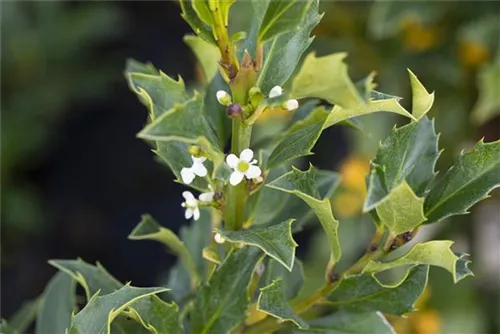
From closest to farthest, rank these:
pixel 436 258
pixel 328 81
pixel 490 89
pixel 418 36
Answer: pixel 328 81 → pixel 436 258 → pixel 490 89 → pixel 418 36

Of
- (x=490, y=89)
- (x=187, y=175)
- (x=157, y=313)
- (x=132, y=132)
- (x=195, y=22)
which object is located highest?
(x=195, y=22)

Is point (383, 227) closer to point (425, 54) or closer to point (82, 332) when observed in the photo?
point (82, 332)

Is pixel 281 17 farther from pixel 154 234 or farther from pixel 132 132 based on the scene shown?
pixel 132 132

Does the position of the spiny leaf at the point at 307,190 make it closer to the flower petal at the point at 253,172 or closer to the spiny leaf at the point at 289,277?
→ the flower petal at the point at 253,172

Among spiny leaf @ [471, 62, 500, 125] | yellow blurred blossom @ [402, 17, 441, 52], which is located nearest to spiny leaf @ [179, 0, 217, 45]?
spiny leaf @ [471, 62, 500, 125]

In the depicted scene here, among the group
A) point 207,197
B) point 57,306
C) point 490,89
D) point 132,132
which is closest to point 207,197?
point 207,197

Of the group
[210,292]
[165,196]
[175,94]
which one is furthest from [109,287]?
[165,196]
